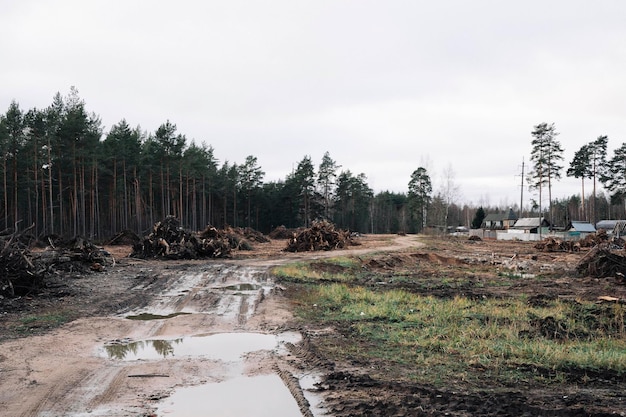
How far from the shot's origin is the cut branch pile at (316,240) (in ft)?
109

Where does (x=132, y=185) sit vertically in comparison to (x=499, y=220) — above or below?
above

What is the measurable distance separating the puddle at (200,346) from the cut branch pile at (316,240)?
77.5 ft

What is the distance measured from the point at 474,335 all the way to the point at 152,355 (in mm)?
5742

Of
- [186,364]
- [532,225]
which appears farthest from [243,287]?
[532,225]

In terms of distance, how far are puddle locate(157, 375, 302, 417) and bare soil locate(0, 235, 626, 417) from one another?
0.60 ft

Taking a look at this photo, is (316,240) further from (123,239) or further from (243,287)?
(243,287)

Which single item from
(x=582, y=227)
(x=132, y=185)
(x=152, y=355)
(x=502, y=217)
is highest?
(x=132, y=185)

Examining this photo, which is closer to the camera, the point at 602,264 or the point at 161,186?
the point at 602,264

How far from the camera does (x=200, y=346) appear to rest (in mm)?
8430

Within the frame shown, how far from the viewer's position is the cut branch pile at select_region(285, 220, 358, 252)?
33188mm

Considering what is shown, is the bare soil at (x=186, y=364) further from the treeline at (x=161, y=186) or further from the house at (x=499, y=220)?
the house at (x=499, y=220)

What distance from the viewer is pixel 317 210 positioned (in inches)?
2825

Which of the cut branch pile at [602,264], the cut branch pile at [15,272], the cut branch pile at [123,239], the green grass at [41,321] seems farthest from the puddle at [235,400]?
the cut branch pile at [123,239]

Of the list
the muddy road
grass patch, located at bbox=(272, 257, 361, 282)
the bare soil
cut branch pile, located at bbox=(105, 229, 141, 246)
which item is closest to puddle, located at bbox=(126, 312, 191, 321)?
the muddy road
